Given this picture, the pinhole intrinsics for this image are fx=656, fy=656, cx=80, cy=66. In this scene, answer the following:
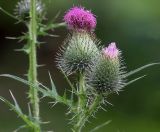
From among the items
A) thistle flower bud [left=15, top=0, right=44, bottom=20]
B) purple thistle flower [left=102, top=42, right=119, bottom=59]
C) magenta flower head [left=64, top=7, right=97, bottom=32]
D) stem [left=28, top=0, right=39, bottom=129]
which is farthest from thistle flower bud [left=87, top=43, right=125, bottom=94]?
thistle flower bud [left=15, top=0, right=44, bottom=20]

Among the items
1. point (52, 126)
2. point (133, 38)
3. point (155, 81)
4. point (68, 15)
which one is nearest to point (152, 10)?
point (133, 38)

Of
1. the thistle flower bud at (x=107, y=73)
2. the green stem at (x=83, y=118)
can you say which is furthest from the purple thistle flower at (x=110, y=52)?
the green stem at (x=83, y=118)

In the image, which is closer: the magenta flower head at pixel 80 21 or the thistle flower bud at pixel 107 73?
the thistle flower bud at pixel 107 73

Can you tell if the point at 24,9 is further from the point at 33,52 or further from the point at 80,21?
the point at 80,21

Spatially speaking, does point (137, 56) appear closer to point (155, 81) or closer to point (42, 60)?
point (155, 81)

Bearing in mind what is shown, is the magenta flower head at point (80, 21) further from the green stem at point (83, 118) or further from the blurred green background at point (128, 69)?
the blurred green background at point (128, 69)
